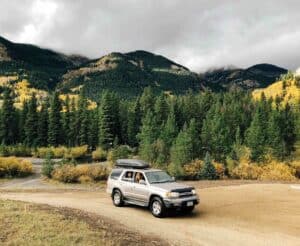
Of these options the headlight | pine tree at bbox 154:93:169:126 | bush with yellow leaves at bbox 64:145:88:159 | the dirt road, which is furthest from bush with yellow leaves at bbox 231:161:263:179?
pine tree at bbox 154:93:169:126

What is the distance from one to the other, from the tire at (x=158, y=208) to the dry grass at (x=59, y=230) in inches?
115

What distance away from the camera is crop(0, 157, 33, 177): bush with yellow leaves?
206ft

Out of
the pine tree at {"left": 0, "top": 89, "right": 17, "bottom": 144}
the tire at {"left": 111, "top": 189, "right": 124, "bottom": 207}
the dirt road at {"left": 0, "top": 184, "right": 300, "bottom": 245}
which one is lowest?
the dirt road at {"left": 0, "top": 184, "right": 300, "bottom": 245}

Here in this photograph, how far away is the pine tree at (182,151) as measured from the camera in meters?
68.8

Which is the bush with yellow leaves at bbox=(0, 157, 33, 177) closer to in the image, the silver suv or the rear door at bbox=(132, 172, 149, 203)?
the silver suv

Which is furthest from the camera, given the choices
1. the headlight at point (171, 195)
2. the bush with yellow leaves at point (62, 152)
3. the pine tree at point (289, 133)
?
the pine tree at point (289, 133)

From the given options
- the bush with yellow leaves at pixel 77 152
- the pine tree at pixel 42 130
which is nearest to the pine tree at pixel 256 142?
the bush with yellow leaves at pixel 77 152

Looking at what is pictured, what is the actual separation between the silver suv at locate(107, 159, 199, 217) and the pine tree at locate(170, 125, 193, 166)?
141 feet

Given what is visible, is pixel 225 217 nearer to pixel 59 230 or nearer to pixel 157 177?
pixel 157 177

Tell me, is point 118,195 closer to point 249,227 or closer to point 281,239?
point 249,227

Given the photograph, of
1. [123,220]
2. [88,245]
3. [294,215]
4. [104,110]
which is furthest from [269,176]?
[104,110]

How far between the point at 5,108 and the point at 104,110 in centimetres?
2598

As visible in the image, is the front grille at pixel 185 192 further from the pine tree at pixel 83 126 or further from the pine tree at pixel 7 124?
the pine tree at pixel 7 124

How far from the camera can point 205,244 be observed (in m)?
16.2
